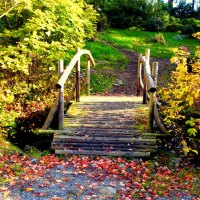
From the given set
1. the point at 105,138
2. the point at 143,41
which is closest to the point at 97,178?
the point at 105,138

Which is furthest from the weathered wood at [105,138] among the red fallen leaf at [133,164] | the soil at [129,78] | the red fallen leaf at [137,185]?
the soil at [129,78]

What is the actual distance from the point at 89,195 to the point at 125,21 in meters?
22.9

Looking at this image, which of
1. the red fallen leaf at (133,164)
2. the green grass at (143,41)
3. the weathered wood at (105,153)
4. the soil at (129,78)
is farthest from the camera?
the green grass at (143,41)

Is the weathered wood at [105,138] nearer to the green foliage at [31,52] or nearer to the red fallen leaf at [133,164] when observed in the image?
the red fallen leaf at [133,164]

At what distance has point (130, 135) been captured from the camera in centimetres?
688

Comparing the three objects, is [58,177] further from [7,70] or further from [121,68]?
[121,68]

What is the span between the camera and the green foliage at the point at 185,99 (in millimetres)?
4562

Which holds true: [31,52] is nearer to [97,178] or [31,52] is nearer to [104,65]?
[97,178]

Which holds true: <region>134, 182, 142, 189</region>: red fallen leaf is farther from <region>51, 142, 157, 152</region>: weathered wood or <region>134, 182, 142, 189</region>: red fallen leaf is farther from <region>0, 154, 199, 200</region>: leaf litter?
<region>51, 142, 157, 152</region>: weathered wood

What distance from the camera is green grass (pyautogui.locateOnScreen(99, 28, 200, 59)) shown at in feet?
68.0

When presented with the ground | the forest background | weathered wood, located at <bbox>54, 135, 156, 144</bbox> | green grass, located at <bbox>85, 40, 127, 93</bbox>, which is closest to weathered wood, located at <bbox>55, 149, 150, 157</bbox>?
the ground

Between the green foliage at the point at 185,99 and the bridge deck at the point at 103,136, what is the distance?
2.66 ft

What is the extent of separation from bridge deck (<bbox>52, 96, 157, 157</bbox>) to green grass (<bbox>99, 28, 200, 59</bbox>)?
40.2 ft

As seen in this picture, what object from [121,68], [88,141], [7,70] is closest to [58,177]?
[88,141]
